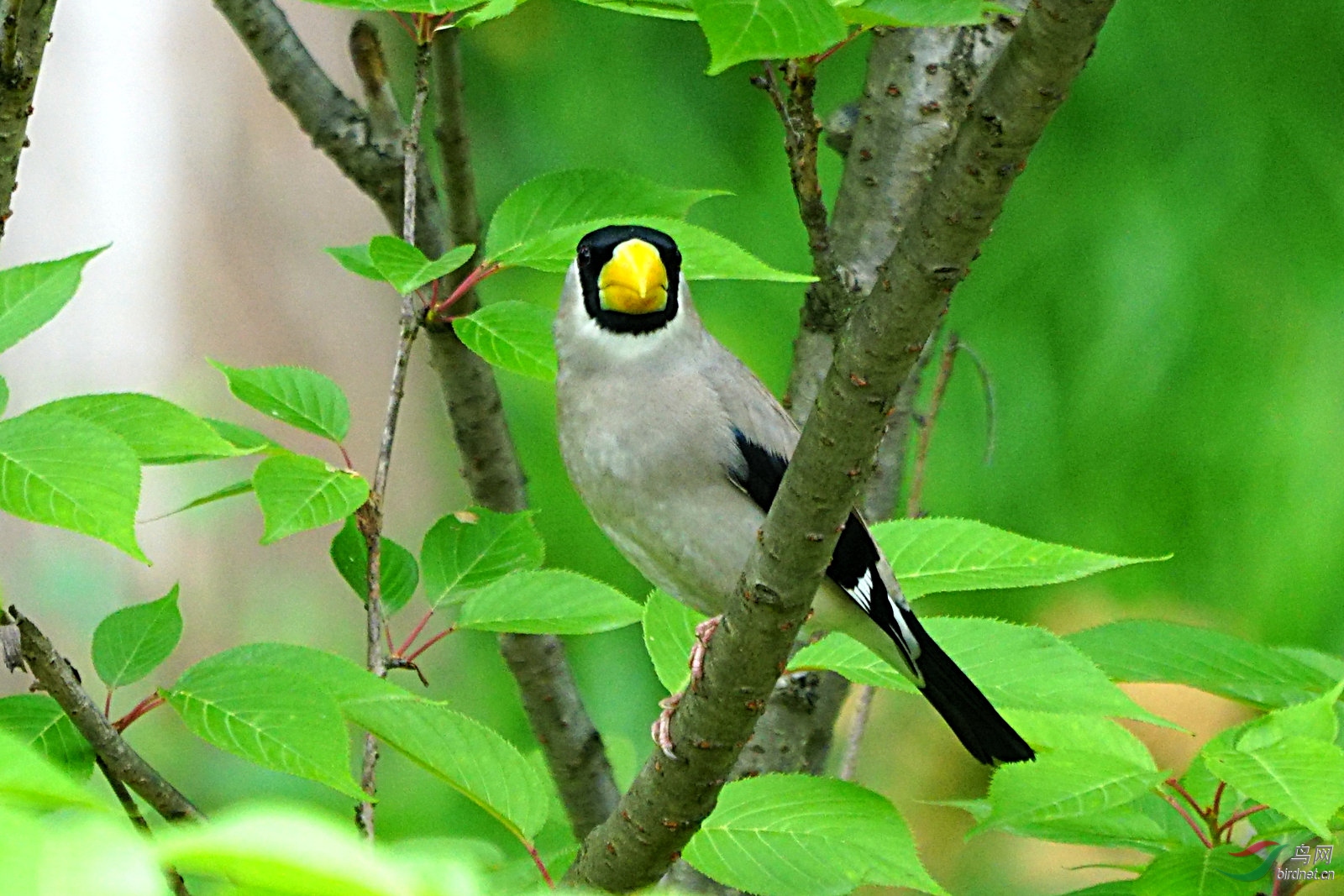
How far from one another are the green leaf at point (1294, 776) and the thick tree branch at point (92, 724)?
608 mm

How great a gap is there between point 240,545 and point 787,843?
229 cm

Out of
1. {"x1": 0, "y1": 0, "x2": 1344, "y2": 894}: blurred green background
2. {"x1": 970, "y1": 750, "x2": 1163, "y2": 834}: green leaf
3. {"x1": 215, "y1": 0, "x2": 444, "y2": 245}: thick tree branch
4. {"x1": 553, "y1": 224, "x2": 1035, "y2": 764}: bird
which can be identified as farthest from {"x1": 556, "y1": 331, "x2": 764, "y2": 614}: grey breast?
{"x1": 0, "y1": 0, "x2": 1344, "y2": 894}: blurred green background

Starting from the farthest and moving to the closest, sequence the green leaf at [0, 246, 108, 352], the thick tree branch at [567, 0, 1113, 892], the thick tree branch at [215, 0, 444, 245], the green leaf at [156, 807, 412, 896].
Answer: the thick tree branch at [215, 0, 444, 245], the green leaf at [0, 246, 108, 352], the thick tree branch at [567, 0, 1113, 892], the green leaf at [156, 807, 412, 896]

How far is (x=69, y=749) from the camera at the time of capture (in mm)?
774

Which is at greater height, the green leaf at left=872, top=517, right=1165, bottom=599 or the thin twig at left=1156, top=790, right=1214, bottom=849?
the green leaf at left=872, top=517, right=1165, bottom=599

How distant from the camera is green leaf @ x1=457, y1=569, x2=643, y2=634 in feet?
2.96

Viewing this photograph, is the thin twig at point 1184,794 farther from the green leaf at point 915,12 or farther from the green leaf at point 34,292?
the green leaf at point 34,292

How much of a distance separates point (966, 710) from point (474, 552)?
44 cm

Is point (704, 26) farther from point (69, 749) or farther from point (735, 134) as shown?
point (735, 134)

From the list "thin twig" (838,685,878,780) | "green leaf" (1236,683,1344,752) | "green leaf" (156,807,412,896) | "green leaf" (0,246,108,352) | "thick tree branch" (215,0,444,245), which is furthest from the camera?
"thin twig" (838,685,878,780)

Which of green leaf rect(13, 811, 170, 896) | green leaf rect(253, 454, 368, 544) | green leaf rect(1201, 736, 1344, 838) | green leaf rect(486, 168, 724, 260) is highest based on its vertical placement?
green leaf rect(486, 168, 724, 260)

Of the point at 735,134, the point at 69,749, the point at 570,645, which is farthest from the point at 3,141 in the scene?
the point at 570,645

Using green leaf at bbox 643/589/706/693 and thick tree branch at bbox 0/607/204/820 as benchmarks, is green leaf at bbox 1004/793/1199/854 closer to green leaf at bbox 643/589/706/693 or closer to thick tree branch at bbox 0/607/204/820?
green leaf at bbox 643/589/706/693

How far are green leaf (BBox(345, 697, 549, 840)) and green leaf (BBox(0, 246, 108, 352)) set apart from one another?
0.91ft
